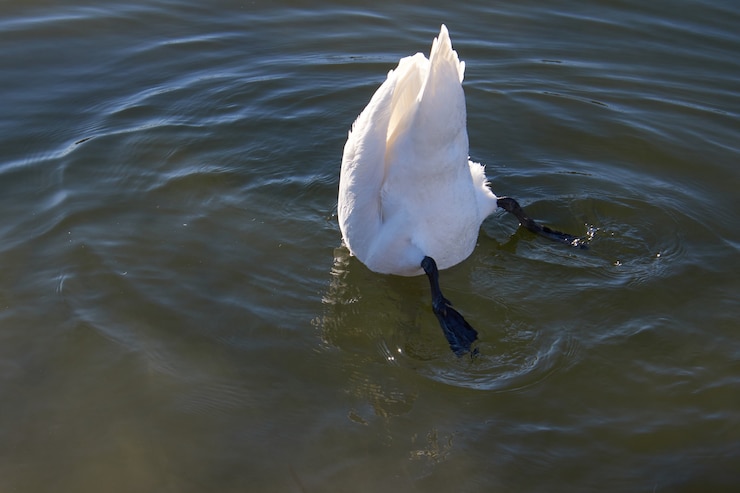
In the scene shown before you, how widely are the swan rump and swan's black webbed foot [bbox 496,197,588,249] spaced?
0.42 m

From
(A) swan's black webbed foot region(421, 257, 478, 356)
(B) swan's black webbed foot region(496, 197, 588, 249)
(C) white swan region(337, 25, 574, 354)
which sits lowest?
(A) swan's black webbed foot region(421, 257, 478, 356)

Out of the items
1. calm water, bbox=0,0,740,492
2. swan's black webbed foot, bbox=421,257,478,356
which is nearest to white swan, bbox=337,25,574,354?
swan's black webbed foot, bbox=421,257,478,356

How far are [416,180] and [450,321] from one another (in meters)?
0.88

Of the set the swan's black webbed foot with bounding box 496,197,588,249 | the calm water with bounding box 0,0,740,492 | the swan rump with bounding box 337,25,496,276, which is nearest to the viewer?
the calm water with bounding box 0,0,740,492

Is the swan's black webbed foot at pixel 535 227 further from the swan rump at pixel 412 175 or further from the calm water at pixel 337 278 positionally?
the swan rump at pixel 412 175

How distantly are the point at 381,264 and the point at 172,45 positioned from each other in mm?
4674

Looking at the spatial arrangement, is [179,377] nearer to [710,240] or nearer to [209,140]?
[209,140]

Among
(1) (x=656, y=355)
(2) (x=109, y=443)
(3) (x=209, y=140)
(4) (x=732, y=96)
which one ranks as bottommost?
(2) (x=109, y=443)

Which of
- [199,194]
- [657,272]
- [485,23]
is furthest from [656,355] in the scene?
[485,23]

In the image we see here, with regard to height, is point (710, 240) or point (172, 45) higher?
point (172, 45)

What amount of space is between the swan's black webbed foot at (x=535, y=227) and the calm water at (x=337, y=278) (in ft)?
0.39

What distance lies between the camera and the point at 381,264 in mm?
5637

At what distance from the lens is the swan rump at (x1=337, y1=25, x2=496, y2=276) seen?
4.93 metres

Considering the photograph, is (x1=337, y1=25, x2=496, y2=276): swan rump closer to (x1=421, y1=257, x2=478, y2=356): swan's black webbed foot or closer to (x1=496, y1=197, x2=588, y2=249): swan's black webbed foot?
(x1=421, y1=257, x2=478, y2=356): swan's black webbed foot
